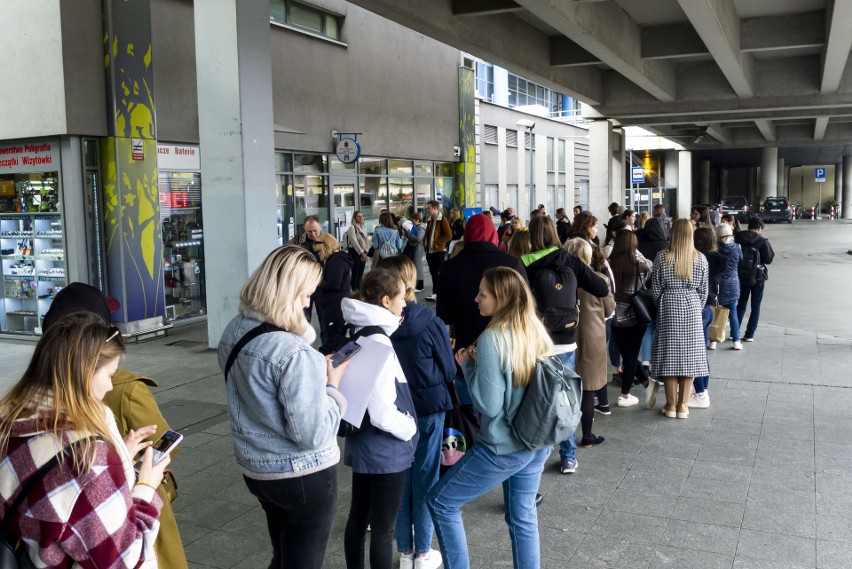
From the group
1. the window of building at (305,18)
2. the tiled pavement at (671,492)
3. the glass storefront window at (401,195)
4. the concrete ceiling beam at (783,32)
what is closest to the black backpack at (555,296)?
the tiled pavement at (671,492)

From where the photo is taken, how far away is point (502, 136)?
107 feet

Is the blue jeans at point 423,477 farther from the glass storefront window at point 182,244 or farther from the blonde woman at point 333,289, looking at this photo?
the glass storefront window at point 182,244

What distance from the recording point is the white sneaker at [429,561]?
4395mm

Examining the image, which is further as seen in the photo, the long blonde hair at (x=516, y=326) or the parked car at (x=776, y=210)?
the parked car at (x=776, y=210)

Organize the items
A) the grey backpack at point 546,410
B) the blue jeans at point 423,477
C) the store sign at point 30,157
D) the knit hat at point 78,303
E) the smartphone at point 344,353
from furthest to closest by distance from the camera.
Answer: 1. the store sign at point 30,157
2. the blue jeans at point 423,477
3. the grey backpack at point 546,410
4. the smartphone at point 344,353
5. the knit hat at point 78,303

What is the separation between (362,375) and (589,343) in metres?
3.51

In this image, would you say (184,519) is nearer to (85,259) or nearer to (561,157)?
(85,259)

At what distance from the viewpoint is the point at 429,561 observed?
4.43 metres

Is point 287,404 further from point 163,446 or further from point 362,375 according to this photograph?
point 362,375

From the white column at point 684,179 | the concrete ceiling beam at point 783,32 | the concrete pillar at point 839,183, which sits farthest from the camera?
the concrete pillar at point 839,183

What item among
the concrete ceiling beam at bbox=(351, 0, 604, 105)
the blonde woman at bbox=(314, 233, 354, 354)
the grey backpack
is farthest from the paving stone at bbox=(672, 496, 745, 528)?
the concrete ceiling beam at bbox=(351, 0, 604, 105)

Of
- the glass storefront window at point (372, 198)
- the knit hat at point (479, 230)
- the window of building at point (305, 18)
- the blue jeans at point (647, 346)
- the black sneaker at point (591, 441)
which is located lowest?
the black sneaker at point (591, 441)

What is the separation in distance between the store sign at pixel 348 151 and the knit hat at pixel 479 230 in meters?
10.4

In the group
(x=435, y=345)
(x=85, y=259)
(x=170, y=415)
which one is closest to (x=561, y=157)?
(x=85, y=259)
